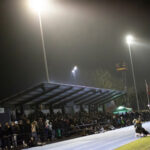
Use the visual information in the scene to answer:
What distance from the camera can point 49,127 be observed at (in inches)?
885

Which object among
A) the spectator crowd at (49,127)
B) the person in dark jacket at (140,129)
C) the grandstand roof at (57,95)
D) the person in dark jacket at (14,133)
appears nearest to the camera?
the person in dark jacket at (14,133)

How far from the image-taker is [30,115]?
26234mm

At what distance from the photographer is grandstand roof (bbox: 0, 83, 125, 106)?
23016mm

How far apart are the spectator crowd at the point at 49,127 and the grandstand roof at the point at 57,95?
137cm

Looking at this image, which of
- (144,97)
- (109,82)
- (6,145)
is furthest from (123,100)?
(6,145)

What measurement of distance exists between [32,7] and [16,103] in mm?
7909

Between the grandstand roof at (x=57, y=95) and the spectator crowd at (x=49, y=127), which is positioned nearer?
the spectator crowd at (x=49, y=127)

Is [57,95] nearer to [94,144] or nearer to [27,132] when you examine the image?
[27,132]

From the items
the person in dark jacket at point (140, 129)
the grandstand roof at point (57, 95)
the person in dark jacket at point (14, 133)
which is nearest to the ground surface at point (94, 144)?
the person in dark jacket at point (140, 129)

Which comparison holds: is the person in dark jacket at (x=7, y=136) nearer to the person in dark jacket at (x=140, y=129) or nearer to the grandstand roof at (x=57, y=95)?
the grandstand roof at (x=57, y=95)

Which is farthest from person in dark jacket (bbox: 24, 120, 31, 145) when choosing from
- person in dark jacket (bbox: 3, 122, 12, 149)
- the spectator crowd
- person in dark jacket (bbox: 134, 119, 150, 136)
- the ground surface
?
person in dark jacket (bbox: 134, 119, 150, 136)

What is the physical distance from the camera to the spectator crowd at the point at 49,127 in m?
19.1

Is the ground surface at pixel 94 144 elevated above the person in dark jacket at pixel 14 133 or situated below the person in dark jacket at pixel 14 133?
below

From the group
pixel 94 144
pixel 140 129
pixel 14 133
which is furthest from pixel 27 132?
pixel 140 129
